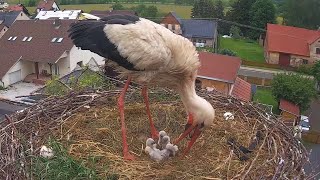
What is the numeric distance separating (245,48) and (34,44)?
13.4 meters

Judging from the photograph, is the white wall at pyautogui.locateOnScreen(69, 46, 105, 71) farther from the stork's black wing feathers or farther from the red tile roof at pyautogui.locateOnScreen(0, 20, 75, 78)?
the stork's black wing feathers

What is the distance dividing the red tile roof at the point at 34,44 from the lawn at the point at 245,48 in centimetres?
1069

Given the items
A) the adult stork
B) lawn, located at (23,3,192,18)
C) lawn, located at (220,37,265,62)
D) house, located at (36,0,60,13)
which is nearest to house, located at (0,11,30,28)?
house, located at (36,0,60,13)

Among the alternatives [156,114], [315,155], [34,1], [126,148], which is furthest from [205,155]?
[34,1]

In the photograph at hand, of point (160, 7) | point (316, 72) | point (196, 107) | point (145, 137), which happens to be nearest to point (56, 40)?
point (316, 72)

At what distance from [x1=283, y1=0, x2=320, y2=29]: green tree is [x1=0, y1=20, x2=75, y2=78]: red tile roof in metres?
16.2

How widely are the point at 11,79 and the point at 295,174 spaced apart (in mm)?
14109

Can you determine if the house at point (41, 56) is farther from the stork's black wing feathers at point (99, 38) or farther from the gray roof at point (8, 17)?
the stork's black wing feathers at point (99, 38)

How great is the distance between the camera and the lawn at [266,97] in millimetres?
15656

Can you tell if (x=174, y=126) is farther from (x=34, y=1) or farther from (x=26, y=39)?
(x=34, y=1)

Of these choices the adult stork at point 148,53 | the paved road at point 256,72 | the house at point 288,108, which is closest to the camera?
the adult stork at point 148,53

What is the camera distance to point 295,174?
3.38m

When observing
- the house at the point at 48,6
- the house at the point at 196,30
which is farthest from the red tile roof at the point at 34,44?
the house at the point at 48,6

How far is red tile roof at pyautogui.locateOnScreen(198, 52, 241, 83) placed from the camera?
1309cm
